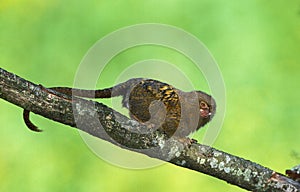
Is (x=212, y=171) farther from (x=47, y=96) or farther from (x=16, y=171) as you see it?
(x=16, y=171)

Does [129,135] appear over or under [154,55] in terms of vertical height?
under

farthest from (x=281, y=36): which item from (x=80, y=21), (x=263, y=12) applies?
(x=80, y=21)

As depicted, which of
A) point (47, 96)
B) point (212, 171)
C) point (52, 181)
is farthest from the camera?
point (52, 181)

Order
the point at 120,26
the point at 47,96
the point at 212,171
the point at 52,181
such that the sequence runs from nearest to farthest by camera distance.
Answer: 1. the point at 47,96
2. the point at 212,171
3. the point at 52,181
4. the point at 120,26

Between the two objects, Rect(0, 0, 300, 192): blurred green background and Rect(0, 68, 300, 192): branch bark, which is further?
Rect(0, 0, 300, 192): blurred green background

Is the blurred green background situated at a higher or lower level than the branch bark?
higher
